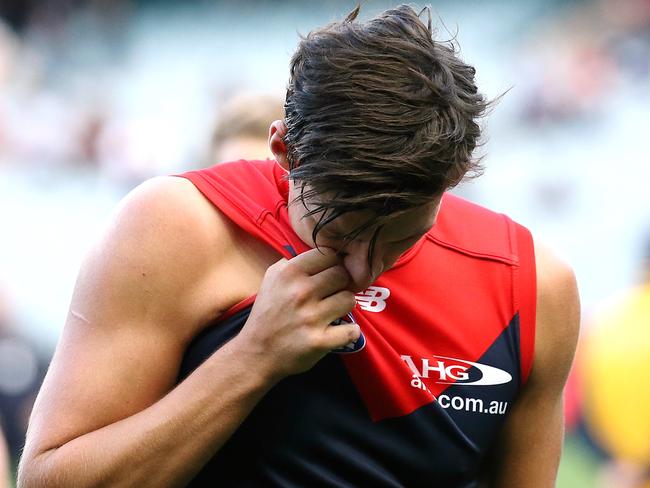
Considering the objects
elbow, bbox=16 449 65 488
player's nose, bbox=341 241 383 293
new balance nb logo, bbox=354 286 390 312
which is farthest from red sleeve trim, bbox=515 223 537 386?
elbow, bbox=16 449 65 488

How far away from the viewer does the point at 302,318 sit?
78.5 inches

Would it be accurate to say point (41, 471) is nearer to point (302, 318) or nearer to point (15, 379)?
point (302, 318)

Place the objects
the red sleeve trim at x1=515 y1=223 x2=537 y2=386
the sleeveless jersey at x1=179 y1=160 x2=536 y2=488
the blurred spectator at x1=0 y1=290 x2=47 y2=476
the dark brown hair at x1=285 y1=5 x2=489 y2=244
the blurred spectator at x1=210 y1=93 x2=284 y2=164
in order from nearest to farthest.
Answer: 1. the dark brown hair at x1=285 y1=5 x2=489 y2=244
2. the sleeveless jersey at x1=179 y1=160 x2=536 y2=488
3. the red sleeve trim at x1=515 y1=223 x2=537 y2=386
4. the blurred spectator at x1=210 y1=93 x2=284 y2=164
5. the blurred spectator at x1=0 y1=290 x2=47 y2=476

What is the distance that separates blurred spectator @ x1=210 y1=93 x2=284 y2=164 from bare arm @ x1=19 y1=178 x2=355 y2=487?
1787 millimetres

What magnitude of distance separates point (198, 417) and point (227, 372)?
0.33ft

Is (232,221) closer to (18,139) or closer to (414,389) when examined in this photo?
(414,389)

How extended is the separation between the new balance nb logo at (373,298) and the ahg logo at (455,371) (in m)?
0.12

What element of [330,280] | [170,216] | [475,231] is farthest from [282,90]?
[330,280]

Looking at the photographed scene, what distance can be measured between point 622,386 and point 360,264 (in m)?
5.51

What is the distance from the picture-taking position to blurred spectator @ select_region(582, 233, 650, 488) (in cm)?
693

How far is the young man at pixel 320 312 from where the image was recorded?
193 cm

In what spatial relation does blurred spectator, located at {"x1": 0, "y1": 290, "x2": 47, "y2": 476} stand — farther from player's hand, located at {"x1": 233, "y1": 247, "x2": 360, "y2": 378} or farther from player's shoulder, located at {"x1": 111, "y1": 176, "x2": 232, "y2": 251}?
player's hand, located at {"x1": 233, "y1": 247, "x2": 360, "y2": 378}

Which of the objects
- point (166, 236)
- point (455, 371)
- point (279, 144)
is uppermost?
point (279, 144)

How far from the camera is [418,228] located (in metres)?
2.00
